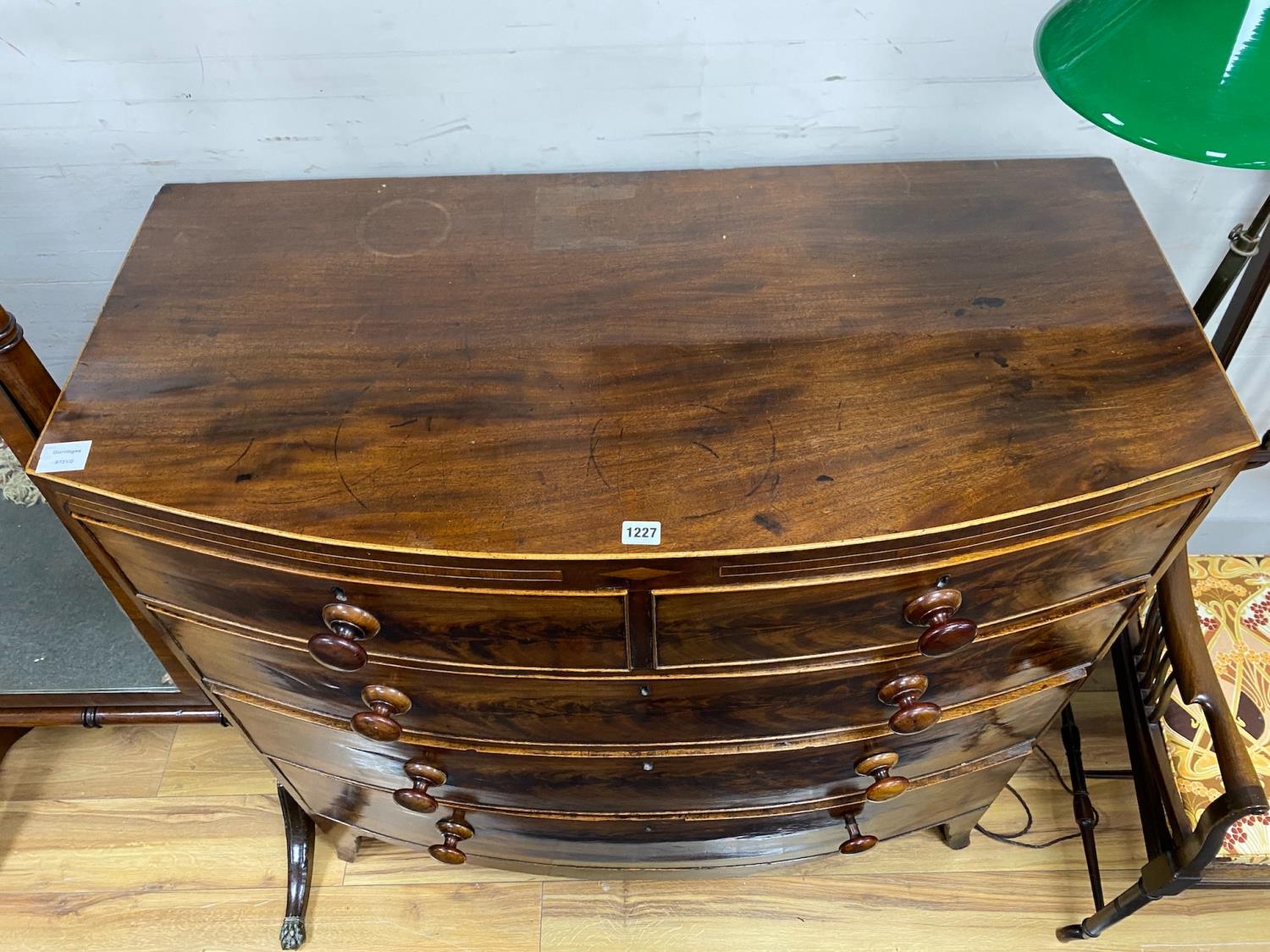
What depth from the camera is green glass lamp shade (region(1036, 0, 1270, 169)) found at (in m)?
0.53

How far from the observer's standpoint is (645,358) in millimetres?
843

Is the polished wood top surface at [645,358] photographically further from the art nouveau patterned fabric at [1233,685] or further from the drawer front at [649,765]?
the art nouveau patterned fabric at [1233,685]

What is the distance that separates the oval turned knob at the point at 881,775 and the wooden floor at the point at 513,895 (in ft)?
1.66

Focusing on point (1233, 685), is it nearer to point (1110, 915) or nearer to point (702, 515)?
point (1110, 915)

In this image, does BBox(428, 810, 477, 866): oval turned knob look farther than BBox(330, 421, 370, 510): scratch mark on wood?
Yes

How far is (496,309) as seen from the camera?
0.89 meters

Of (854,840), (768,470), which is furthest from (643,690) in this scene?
(854,840)

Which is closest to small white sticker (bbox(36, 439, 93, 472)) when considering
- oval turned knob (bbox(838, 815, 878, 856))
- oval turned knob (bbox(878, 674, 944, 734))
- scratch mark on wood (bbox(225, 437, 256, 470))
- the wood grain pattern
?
scratch mark on wood (bbox(225, 437, 256, 470))

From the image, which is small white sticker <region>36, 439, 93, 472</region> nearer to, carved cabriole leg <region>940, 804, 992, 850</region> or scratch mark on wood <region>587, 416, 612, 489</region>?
scratch mark on wood <region>587, 416, 612, 489</region>

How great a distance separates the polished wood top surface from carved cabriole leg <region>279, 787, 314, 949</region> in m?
0.84

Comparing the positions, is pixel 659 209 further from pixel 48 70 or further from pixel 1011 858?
pixel 1011 858

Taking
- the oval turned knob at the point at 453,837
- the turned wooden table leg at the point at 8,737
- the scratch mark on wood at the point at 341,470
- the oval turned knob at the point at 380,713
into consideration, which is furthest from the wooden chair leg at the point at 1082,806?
the turned wooden table leg at the point at 8,737

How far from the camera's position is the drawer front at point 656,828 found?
115cm

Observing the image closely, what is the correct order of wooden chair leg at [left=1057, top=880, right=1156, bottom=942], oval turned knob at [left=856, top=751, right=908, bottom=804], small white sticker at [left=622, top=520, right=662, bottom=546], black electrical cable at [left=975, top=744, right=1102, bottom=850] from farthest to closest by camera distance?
black electrical cable at [left=975, top=744, right=1102, bottom=850], wooden chair leg at [left=1057, top=880, right=1156, bottom=942], oval turned knob at [left=856, top=751, right=908, bottom=804], small white sticker at [left=622, top=520, right=662, bottom=546]
